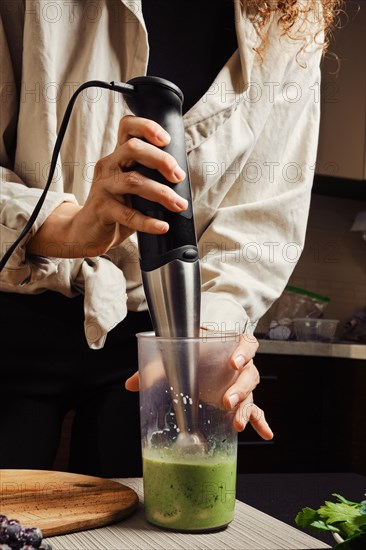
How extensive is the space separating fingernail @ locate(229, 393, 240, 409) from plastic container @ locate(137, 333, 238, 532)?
1cm

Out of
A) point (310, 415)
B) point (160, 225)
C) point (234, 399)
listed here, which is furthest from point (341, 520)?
point (310, 415)

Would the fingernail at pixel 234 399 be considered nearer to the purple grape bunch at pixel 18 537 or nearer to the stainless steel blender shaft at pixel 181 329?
the stainless steel blender shaft at pixel 181 329

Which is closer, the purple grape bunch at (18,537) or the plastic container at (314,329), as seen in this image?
the purple grape bunch at (18,537)

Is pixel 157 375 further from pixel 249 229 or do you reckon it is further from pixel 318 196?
pixel 318 196

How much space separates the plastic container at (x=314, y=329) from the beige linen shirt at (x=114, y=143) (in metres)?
1.37

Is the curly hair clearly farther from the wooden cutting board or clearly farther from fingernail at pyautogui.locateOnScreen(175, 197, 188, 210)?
the wooden cutting board

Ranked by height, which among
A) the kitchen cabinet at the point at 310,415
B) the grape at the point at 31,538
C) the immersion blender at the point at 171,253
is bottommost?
the kitchen cabinet at the point at 310,415

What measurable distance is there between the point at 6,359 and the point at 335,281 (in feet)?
6.99

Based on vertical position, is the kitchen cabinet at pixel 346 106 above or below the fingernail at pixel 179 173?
above

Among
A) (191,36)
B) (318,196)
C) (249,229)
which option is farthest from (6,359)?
(318,196)

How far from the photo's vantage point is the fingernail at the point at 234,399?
55cm

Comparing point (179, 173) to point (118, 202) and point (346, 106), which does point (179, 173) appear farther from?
point (346, 106)

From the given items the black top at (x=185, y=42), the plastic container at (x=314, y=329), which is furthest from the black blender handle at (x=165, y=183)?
the plastic container at (x=314, y=329)

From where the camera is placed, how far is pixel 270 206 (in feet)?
3.21
